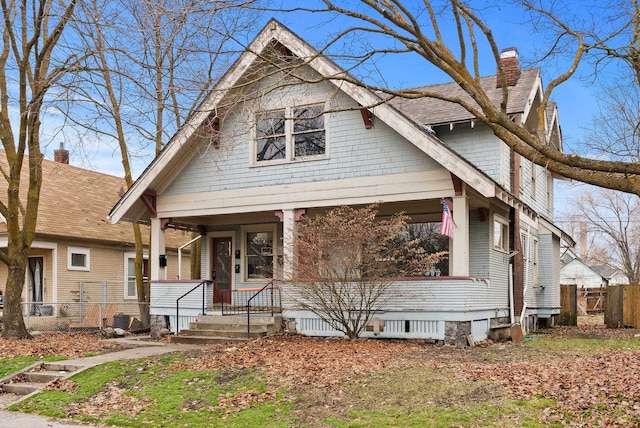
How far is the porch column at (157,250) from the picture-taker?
18.9 meters

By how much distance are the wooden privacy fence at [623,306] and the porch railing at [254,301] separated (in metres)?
12.2

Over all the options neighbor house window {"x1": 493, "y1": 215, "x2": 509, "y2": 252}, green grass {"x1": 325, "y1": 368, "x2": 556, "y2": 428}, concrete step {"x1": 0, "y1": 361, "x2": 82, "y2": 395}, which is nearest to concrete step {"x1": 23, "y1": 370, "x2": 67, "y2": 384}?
concrete step {"x1": 0, "y1": 361, "x2": 82, "y2": 395}

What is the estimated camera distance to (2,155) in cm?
2664

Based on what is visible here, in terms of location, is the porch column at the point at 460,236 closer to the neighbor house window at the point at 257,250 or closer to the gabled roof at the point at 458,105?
the gabled roof at the point at 458,105

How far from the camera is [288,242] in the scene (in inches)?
650

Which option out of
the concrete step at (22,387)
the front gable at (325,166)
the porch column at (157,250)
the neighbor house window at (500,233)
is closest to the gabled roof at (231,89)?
the front gable at (325,166)

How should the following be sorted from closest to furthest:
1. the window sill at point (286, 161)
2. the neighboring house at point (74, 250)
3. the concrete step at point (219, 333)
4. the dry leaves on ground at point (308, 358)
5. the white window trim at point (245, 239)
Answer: the dry leaves on ground at point (308, 358) < the concrete step at point (219, 333) < the window sill at point (286, 161) < the white window trim at point (245, 239) < the neighboring house at point (74, 250)

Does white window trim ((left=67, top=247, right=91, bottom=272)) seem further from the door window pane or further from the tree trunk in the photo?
the door window pane

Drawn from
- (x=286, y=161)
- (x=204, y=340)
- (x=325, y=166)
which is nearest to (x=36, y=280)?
(x=204, y=340)

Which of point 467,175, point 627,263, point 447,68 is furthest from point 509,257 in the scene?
point 627,263

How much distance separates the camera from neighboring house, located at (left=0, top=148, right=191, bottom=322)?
75.4ft

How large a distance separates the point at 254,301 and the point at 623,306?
1299cm

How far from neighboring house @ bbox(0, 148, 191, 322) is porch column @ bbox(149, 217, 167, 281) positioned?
3.63 metres

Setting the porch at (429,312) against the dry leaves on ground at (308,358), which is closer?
the dry leaves on ground at (308,358)
